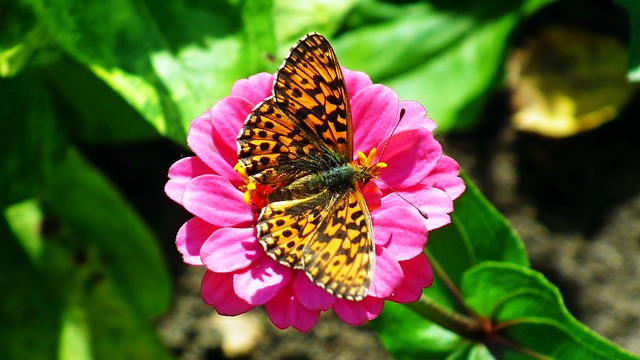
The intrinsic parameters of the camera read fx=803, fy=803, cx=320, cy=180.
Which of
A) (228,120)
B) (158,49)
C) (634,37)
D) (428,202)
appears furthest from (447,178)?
(158,49)

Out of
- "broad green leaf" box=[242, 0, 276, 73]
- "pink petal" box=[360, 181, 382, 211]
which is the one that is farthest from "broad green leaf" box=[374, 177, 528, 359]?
"broad green leaf" box=[242, 0, 276, 73]

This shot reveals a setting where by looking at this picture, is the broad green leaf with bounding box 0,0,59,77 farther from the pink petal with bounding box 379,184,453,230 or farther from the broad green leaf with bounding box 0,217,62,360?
the pink petal with bounding box 379,184,453,230

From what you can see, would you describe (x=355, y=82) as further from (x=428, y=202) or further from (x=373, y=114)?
(x=428, y=202)

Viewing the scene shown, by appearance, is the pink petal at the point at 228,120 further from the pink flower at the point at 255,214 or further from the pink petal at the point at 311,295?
the pink petal at the point at 311,295

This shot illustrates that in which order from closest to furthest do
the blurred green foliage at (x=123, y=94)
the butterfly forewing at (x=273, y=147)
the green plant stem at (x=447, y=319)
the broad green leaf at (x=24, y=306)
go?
the butterfly forewing at (x=273, y=147) → the green plant stem at (x=447, y=319) → the blurred green foliage at (x=123, y=94) → the broad green leaf at (x=24, y=306)

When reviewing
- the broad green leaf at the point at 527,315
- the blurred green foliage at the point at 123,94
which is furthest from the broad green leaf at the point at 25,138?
the broad green leaf at the point at 527,315

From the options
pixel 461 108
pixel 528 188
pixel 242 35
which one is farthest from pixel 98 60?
pixel 528 188
